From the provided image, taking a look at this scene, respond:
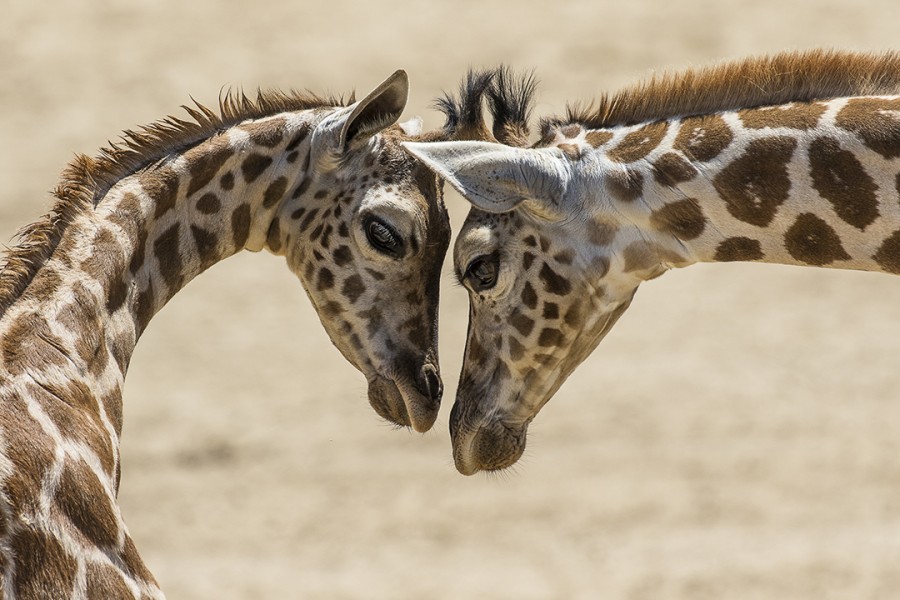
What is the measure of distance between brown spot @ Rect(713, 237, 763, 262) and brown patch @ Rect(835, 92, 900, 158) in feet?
1.99

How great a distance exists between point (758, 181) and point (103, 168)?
276cm

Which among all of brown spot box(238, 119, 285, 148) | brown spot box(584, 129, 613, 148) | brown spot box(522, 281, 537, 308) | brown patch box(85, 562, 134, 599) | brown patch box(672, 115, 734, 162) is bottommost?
brown spot box(522, 281, 537, 308)

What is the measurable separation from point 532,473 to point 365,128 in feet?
20.4

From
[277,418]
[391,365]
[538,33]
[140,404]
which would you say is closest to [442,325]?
[277,418]

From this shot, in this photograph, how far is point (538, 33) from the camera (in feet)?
60.1

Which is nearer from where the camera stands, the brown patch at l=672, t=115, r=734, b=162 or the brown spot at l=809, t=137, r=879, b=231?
the brown spot at l=809, t=137, r=879, b=231

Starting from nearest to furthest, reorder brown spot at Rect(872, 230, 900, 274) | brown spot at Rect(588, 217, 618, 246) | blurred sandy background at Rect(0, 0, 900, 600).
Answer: brown spot at Rect(872, 230, 900, 274) < brown spot at Rect(588, 217, 618, 246) < blurred sandy background at Rect(0, 0, 900, 600)

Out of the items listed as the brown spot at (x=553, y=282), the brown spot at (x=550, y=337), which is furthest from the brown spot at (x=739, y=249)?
the brown spot at (x=550, y=337)

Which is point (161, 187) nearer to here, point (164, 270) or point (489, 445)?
point (164, 270)

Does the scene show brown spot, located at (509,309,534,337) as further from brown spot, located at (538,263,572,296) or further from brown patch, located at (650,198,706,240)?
brown patch, located at (650,198,706,240)

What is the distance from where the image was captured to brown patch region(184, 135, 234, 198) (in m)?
6.11

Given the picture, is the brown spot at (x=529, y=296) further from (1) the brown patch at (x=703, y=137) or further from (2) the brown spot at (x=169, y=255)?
(2) the brown spot at (x=169, y=255)

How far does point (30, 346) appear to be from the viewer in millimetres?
5129

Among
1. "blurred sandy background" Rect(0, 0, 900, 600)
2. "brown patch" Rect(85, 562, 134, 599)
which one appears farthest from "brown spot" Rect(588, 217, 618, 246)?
"blurred sandy background" Rect(0, 0, 900, 600)
